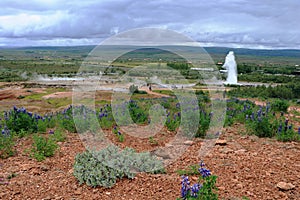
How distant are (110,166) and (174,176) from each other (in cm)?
100

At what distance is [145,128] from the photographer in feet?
26.9

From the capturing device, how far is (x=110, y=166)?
4.82 m

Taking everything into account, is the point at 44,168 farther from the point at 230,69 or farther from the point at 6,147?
the point at 230,69

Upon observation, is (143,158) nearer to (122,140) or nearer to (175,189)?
(175,189)

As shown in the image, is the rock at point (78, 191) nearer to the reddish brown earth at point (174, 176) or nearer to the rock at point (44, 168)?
the reddish brown earth at point (174, 176)

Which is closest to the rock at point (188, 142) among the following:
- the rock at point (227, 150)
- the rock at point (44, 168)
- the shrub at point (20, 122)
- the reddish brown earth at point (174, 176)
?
the reddish brown earth at point (174, 176)

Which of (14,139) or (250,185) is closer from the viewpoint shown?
(250,185)

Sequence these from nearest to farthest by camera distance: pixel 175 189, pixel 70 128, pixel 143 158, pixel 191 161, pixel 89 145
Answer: pixel 175 189 → pixel 143 158 → pixel 191 161 → pixel 89 145 → pixel 70 128

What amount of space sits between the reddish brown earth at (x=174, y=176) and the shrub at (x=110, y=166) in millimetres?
111

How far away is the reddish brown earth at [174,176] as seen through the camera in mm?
4262

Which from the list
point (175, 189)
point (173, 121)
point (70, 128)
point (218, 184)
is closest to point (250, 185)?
point (218, 184)

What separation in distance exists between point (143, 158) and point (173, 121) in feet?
10.1

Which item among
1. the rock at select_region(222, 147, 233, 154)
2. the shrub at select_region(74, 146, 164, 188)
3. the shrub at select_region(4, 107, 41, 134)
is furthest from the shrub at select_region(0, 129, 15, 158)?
the rock at select_region(222, 147, 233, 154)

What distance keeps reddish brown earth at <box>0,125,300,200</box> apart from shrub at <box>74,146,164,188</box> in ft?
0.37
